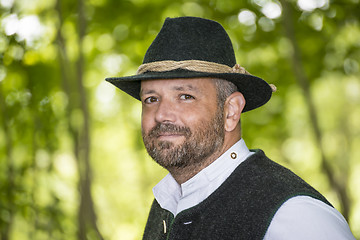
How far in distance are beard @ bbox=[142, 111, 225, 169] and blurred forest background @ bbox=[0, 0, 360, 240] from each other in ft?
5.99

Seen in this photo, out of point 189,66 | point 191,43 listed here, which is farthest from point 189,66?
point 191,43

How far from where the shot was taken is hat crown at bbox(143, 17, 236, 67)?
214 cm

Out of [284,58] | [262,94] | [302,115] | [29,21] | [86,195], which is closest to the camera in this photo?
[262,94]

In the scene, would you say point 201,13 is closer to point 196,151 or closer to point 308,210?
point 196,151

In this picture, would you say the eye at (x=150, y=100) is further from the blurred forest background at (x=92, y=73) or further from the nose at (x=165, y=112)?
the blurred forest background at (x=92, y=73)

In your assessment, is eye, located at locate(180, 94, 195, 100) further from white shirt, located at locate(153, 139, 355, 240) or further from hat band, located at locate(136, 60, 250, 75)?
white shirt, located at locate(153, 139, 355, 240)

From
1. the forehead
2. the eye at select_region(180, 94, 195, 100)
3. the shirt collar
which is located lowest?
the shirt collar

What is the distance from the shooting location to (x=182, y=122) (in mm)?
2100

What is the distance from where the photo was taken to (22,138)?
14.3ft

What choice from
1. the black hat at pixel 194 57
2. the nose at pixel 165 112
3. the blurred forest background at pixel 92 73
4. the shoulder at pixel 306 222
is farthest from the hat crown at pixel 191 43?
the blurred forest background at pixel 92 73

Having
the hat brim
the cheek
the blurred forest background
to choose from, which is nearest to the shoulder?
the hat brim

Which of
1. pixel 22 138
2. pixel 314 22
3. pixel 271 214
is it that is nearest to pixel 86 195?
pixel 22 138

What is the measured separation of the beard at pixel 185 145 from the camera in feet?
6.90

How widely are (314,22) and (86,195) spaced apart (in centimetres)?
419
